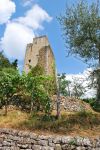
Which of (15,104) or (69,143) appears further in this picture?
(15,104)

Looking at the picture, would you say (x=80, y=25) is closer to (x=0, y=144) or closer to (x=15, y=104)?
(x=15, y=104)

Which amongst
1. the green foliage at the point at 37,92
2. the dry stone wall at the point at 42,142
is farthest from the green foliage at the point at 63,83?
the dry stone wall at the point at 42,142

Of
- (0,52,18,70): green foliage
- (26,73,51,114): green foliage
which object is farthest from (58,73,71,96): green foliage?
(0,52,18,70): green foliage

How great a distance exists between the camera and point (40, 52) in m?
53.2

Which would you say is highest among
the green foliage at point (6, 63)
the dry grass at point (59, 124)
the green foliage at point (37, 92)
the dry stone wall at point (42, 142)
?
the green foliage at point (6, 63)

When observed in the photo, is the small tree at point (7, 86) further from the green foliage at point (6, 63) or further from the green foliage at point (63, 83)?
the green foliage at point (6, 63)

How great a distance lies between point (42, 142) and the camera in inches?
768

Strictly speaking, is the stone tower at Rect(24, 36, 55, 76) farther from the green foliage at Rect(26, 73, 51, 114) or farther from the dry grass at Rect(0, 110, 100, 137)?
the dry grass at Rect(0, 110, 100, 137)

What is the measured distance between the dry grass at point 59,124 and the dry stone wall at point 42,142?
1.83 metres

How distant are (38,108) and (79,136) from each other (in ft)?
27.3

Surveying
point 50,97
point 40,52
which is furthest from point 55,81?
point 40,52

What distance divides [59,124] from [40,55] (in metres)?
30.1

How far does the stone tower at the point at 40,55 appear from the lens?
1970 inches

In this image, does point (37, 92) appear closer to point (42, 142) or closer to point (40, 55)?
point (42, 142)
